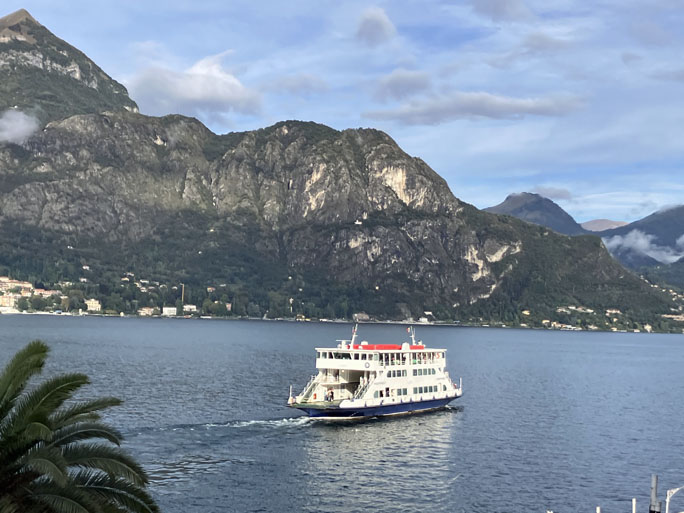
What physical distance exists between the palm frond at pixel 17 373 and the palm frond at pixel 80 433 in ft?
7.77

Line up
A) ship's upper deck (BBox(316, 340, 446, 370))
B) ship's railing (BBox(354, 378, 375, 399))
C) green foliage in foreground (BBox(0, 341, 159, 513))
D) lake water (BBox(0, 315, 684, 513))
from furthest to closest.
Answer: ship's upper deck (BBox(316, 340, 446, 370)) < ship's railing (BBox(354, 378, 375, 399)) < lake water (BBox(0, 315, 684, 513)) < green foliage in foreground (BBox(0, 341, 159, 513))

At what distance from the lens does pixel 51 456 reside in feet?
77.6

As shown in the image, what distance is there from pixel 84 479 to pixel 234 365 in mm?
142239

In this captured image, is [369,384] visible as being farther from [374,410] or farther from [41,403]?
[41,403]

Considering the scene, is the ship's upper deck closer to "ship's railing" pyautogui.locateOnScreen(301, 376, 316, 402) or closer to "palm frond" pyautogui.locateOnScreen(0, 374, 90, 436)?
"ship's railing" pyautogui.locateOnScreen(301, 376, 316, 402)

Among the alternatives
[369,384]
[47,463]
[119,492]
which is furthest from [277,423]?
[47,463]

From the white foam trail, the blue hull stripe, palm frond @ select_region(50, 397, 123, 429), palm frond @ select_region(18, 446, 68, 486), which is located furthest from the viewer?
the blue hull stripe

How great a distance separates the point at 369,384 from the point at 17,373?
7454 cm

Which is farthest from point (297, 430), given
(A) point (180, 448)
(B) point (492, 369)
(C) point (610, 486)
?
(B) point (492, 369)

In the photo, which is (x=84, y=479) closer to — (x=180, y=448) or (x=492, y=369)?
(x=180, y=448)

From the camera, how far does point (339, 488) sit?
63.8m

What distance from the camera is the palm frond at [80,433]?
26906mm

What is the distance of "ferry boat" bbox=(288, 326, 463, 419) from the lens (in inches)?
3696

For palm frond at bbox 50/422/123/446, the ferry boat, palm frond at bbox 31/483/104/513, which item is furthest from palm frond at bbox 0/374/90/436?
the ferry boat
